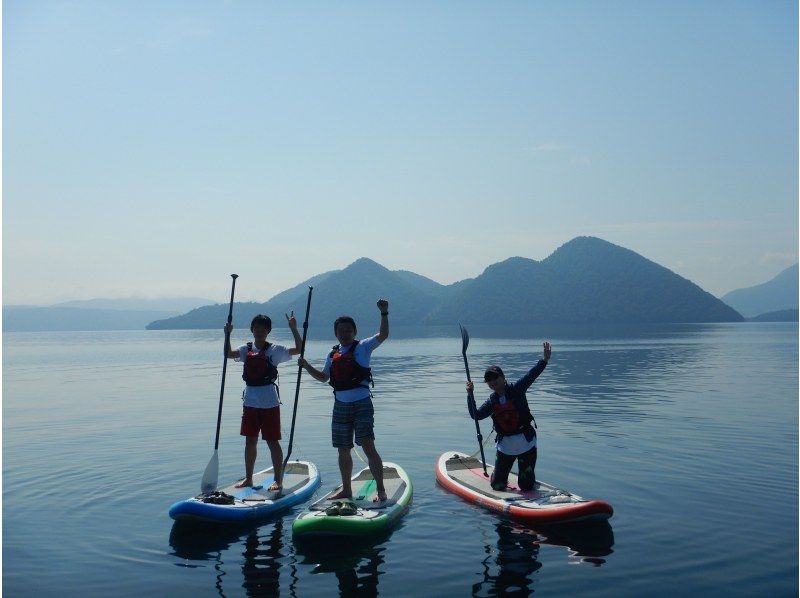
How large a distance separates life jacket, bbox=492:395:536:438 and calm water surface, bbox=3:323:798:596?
161cm

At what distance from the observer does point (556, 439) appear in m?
18.3

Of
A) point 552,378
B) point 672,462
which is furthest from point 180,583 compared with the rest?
point 552,378

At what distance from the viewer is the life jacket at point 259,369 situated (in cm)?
1122

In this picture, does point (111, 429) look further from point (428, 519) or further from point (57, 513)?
point (428, 519)

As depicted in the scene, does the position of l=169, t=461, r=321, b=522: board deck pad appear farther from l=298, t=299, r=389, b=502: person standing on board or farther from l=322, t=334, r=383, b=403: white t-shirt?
l=322, t=334, r=383, b=403: white t-shirt

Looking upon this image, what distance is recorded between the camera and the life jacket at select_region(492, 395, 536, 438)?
36.8ft

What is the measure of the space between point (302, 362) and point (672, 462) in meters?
9.54

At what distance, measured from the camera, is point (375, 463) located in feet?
34.4

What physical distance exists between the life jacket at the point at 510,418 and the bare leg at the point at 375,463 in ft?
7.43

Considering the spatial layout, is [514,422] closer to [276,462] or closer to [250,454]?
[276,462]

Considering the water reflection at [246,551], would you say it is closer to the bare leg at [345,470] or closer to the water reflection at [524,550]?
the bare leg at [345,470]

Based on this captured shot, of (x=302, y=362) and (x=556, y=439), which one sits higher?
(x=302, y=362)

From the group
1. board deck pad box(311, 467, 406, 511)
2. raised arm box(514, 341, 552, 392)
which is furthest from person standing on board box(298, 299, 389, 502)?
raised arm box(514, 341, 552, 392)

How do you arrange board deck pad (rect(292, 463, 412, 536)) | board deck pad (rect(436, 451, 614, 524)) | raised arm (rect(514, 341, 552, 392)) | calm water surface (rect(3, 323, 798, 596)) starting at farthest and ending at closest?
raised arm (rect(514, 341, 552, 392)), board deck pad (rect(436, 451, 614, 524)), board deck pad (rect(292, 463, 412, 536)), calm water surface (rect(3, 323, 798, 596))
